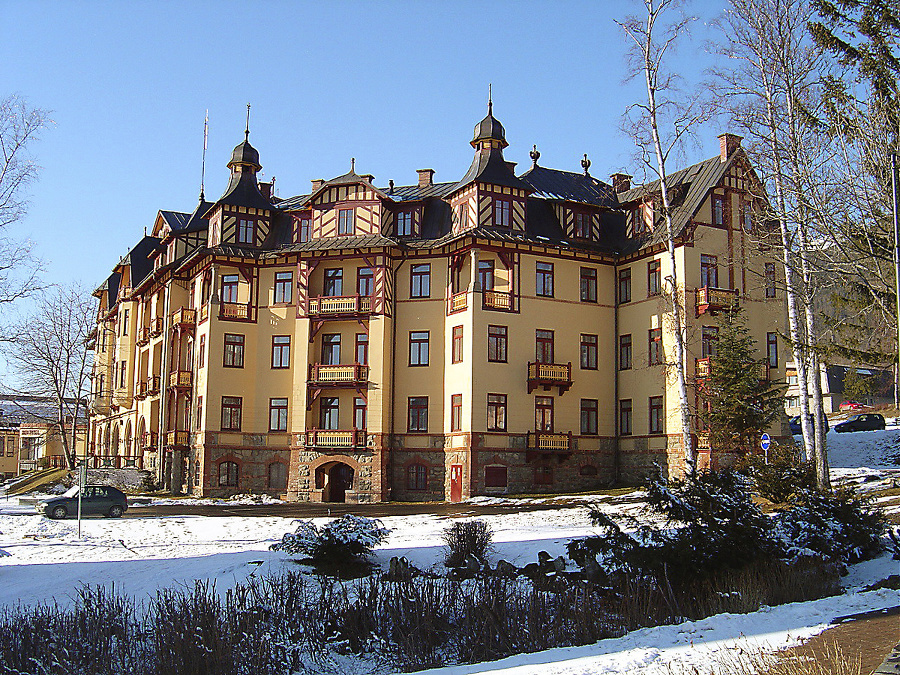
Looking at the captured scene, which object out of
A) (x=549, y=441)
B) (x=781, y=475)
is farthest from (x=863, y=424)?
(x=781, y=475)

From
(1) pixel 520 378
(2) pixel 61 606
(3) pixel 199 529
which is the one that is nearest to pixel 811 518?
(2) pixel 61 606

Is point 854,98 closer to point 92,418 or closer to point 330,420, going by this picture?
point 330,420

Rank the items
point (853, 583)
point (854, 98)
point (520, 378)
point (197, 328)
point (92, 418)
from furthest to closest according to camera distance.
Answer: point (92, 418)
point (197, 328)
point (520, 378)
point (854, 98)
point (853, 583)

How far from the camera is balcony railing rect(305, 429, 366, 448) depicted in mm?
42938

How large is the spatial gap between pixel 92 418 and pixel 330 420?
124 feet

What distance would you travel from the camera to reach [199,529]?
26.1 meters

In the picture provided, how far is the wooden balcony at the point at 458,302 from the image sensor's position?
42.3 meters

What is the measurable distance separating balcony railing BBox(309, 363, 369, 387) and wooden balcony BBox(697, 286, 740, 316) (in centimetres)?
1521

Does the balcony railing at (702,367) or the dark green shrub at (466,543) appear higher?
the balcony railing at (702,367)

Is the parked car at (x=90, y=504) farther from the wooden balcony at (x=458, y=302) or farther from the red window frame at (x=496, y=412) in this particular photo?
Answer: the wooden balcony at (x=458, y=302)

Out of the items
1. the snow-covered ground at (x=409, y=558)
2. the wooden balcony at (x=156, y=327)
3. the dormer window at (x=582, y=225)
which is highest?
the dormer window at (x=582, y=225)

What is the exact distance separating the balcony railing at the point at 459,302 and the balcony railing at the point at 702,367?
1030cm

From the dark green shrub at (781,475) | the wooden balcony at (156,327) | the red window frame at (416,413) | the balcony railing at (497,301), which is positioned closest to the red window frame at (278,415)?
the red window frame at (416,413)

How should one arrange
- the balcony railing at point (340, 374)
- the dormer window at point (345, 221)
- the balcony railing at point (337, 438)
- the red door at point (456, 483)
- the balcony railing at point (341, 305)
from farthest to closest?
the dormer window at point (345, 221)
the balcony railing at point (341, 305)
the balcony railing at point (340, 374)
the balcony railing at point (337, 438)
the red door at point (456, 483)
